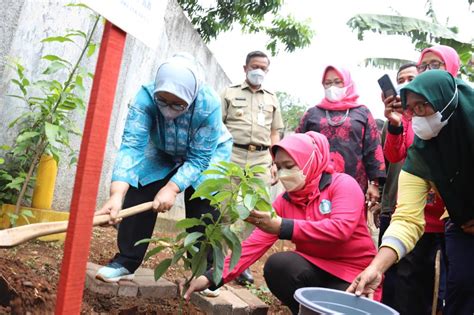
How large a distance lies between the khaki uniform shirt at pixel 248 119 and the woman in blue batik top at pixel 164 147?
4.15 ft

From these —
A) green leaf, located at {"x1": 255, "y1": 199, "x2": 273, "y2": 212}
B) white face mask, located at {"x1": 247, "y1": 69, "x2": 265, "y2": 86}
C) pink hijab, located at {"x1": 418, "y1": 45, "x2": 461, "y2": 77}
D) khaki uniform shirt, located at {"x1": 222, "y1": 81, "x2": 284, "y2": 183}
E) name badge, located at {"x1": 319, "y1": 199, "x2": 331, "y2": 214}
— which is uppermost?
white face mask, located at {"x1": 247, "y1": 69, "x2": 265, "y2": 86}

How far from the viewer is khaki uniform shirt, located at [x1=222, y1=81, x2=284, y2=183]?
4.10 m

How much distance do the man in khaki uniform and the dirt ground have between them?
107cm

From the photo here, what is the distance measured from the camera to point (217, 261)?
1990 mm

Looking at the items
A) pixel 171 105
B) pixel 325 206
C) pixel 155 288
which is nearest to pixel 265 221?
pixel 325 206

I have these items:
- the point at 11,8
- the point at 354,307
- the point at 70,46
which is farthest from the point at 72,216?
the point at 70,46

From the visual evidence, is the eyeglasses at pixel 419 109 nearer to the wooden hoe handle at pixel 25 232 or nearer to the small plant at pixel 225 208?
the small plant at pixel 225 208

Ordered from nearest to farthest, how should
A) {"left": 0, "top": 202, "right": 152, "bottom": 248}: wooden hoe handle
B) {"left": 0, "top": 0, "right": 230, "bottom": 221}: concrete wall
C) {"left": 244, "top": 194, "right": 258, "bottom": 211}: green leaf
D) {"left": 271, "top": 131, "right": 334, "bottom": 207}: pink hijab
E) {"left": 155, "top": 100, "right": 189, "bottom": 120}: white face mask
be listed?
1. {"left": 0, "top": 202, "right": 152, "bottom": 248}: wooden hoe handle
2. {"left": 244, "top": 194, "right": 258, "bottom": 211}: green leaf
3. {"left": 271, "top": 131, "right": 334, "bottom": 207}: pink hijab
4. {"left": 155, "top": 100, "right": 189, "bottom": 120}: white face mask
5. {"left": 0, "top": 0, "right": 230, "bottom": 221}: concrete wall

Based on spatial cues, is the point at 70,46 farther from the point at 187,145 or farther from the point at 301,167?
the point at 301,167

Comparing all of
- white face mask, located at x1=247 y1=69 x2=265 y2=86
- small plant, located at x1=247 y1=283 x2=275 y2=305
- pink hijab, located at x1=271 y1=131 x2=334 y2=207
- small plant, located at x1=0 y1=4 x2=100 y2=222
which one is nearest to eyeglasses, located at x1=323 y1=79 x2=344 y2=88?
white face mask, located at x1=247 y1=69 x2=265 y2=86

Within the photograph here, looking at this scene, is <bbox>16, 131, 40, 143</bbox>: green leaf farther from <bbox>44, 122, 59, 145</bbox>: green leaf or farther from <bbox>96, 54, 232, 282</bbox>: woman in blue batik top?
<bbox>96, 54, 232, 282</bbox>: woman in blue batik top

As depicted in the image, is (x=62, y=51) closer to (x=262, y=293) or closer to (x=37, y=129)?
(x=37, y=129)

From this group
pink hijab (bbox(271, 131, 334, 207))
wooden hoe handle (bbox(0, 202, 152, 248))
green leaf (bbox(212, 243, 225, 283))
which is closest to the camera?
wooden hoe handle (bbox(0, 202, 152, 248))

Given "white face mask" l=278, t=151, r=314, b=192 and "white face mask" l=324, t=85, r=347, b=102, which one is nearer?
"white face mask" l=278, t=151, r=314, b=192
